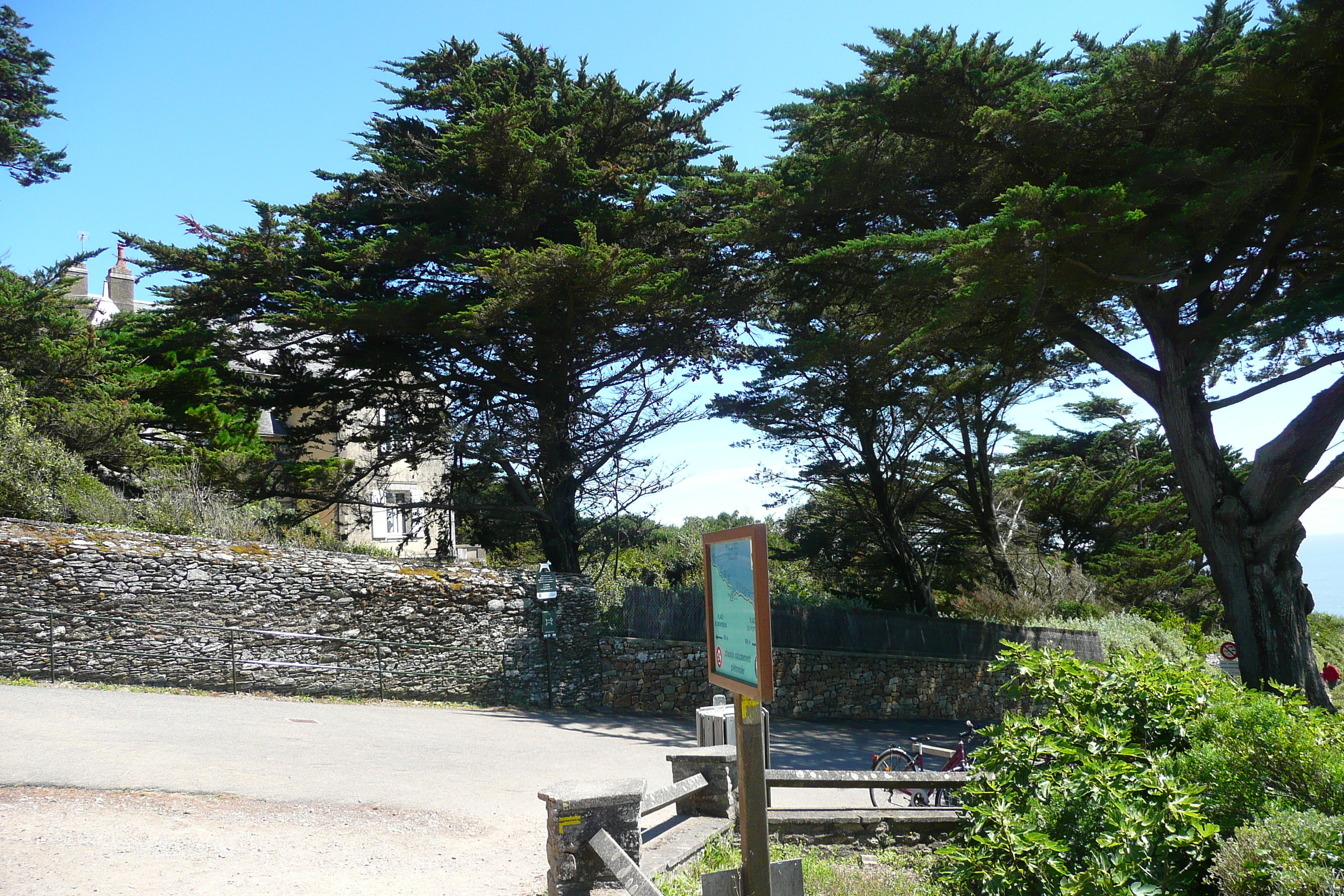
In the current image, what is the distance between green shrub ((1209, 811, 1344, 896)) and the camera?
3.79 meters

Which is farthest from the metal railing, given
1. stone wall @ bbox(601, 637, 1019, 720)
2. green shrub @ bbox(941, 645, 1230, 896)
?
green shrub @ bbox(941, 645, 1230, 896)

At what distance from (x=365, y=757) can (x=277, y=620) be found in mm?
6304

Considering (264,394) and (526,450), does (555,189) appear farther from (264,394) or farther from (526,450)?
(264,394)

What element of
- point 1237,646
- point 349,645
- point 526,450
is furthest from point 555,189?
point 1237,646

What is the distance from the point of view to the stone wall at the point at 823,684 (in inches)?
713

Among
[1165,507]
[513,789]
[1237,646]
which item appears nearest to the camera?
[513,789]

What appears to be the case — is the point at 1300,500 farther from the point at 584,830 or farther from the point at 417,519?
the point at 417,519

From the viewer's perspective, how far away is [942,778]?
7.23m

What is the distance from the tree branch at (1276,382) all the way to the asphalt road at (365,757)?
8810mm

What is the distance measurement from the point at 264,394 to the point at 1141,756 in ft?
64.7

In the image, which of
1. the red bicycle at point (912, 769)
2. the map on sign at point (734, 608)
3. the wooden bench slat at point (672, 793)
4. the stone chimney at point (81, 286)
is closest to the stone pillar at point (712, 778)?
the wooden bench slat at point (672, 793)

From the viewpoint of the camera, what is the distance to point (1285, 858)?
4.00 m

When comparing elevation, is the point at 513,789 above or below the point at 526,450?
below

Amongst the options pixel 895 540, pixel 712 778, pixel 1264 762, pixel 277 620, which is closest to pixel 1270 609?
pixel 895 540
